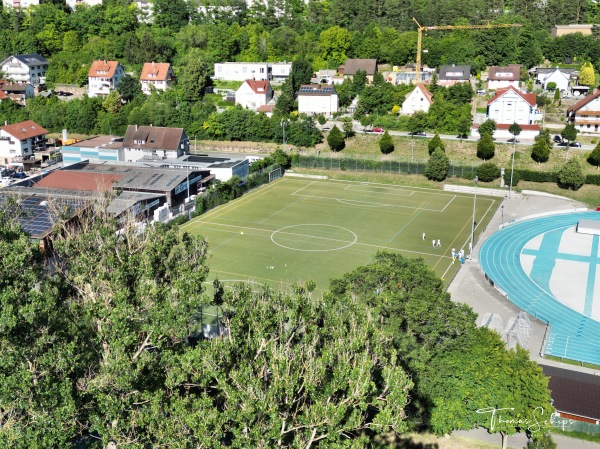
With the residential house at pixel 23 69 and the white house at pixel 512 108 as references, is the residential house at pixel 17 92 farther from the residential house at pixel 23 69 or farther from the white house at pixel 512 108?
the white house at pixel 512 108

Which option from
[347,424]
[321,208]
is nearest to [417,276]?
[347,424]

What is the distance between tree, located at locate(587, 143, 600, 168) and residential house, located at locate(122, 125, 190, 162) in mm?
34305

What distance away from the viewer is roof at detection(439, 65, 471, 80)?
70500mm

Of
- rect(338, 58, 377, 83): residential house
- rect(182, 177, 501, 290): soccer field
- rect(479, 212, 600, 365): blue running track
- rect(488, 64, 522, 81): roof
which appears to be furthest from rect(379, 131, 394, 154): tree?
rect(488, 64, 522, 81): roof

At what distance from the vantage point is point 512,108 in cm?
5916

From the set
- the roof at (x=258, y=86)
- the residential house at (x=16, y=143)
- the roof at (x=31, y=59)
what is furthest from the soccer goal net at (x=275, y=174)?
the roof at (x=31, y=59)

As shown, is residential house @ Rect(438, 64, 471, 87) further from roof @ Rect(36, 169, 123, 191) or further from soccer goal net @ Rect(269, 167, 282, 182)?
roof @ Rect(36, 169, 123, 191)

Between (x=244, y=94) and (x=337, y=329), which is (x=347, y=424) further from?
(x=244, y=94)

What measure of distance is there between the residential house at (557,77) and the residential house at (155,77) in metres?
44.0

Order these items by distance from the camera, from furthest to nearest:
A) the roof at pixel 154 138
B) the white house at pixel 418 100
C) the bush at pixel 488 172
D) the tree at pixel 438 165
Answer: the white house at pixel 418 100 → the roof at pixel 154 138 → the tree at pixel 438 165 → the bush at pixel 488 172

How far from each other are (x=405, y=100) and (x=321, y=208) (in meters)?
23.8

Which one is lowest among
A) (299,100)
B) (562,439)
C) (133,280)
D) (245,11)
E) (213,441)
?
Answer: (562,439)

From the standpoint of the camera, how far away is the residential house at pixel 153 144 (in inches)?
A: 2172

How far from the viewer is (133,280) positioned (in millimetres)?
18969
